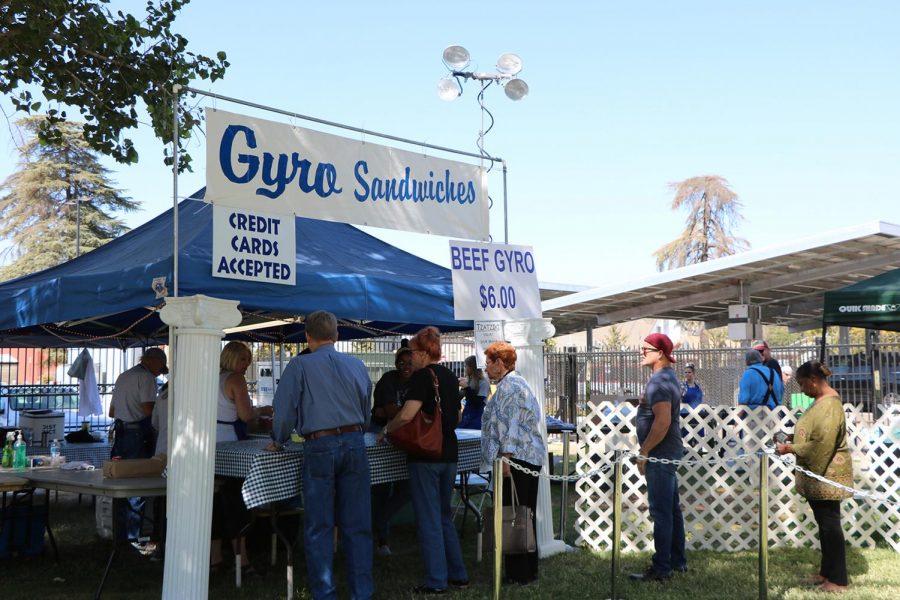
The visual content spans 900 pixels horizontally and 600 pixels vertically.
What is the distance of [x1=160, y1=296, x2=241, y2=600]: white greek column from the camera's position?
5.28 metres

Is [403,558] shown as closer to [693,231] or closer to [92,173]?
[92,173]

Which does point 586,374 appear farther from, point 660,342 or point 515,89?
point 660,342

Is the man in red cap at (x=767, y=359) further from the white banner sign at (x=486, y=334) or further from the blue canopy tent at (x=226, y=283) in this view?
the blue canopy tent at (x=226, y=283)

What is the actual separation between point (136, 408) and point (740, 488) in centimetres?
556

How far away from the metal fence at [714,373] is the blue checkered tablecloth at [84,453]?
855cm

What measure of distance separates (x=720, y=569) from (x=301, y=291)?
12.5 feet

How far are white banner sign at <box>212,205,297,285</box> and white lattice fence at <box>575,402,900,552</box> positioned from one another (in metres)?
3.22

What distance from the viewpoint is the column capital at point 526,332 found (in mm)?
7652

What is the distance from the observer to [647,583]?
6.30 metres

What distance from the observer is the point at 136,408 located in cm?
826

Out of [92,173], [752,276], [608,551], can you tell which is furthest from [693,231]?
[608,551]

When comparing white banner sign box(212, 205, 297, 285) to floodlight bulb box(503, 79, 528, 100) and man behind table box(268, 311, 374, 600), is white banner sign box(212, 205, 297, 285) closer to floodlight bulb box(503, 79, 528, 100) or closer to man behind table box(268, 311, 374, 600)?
man behind table box(268, 311, 374, 600)

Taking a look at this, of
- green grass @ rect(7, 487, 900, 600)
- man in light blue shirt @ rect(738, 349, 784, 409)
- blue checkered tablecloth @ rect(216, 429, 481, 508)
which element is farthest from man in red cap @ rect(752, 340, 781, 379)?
blue checkered tablecloth @ rect(216, 429, 481, 508)

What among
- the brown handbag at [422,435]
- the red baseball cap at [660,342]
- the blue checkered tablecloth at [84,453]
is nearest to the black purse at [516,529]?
the brown handbag at [422,435]
